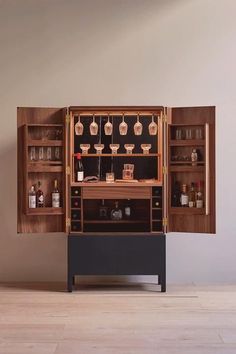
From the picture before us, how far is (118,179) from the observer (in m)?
5.63

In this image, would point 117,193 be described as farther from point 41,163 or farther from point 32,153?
point 32,153

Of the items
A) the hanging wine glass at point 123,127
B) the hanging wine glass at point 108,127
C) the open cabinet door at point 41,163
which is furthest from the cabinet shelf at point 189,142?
the open cabinet door at point 41,163

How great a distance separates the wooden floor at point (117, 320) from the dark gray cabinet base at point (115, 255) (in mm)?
225

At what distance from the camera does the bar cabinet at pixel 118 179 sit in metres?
5.34

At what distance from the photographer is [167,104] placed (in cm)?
588

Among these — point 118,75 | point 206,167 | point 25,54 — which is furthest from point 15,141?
point 206,167

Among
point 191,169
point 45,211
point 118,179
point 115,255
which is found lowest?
point 115,255

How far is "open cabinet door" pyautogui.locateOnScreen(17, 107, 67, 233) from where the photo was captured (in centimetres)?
538

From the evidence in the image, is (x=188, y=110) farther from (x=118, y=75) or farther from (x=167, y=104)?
(x=118, y=75)

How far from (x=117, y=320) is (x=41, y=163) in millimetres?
1919

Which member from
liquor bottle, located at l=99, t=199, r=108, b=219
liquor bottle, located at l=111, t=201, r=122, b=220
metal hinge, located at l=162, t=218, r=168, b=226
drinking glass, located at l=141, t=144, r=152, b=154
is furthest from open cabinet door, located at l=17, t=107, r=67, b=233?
metal hinge, located at l=162, t=218, r=168, b=226

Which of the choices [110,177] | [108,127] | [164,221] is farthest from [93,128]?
[164,221]

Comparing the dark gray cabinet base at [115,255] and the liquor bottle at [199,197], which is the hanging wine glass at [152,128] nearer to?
the liquor bottle at [199,197]

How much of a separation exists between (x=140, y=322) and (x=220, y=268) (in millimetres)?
1872
